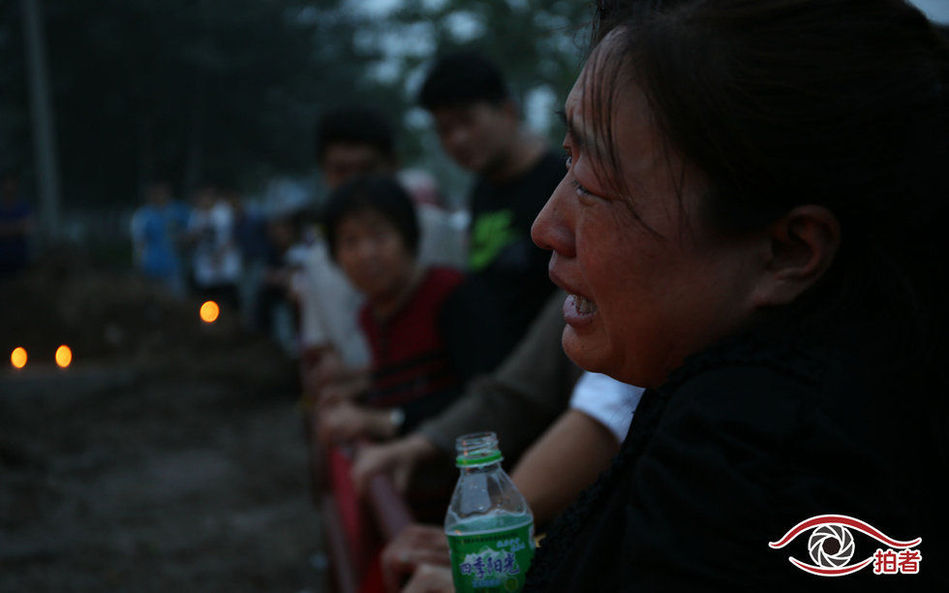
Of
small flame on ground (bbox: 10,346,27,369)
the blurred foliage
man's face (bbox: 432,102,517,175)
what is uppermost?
the blurred foliage

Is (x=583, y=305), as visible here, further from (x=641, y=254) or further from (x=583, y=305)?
(x=641, y=254)

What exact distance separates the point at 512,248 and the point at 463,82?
886 millimetres

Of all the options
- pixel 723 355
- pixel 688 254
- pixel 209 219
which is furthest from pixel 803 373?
pixel 209 219

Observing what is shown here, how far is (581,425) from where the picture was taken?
1.81 metres

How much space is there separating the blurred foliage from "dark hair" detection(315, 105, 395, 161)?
68.5 ft

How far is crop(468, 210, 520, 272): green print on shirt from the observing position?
3.66 meters

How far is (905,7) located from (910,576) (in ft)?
1.91

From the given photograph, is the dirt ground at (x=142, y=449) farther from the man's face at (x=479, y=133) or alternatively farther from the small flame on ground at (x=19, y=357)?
the man's face at (x=479, y=133)

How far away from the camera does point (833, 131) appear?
3.15 ft

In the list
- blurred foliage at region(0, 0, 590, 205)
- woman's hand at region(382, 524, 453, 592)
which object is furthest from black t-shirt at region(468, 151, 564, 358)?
blurred foliage at region(0, 0, 590, 205)

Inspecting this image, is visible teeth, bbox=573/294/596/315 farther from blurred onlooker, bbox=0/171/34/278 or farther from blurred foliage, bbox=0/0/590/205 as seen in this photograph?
blurred foliage, bbox=0/0/590/205

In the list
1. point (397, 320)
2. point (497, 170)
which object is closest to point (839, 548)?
point (397, 320)

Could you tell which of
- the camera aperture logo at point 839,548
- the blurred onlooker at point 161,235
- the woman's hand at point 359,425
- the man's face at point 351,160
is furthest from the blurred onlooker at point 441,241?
the blurred onlooker at point 161,235

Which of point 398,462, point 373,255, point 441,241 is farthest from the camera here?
point 441,241
